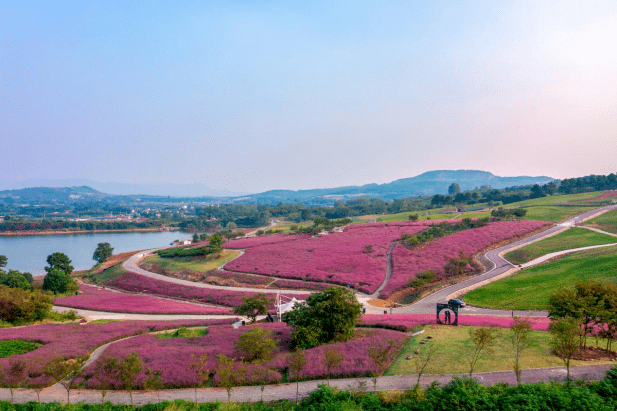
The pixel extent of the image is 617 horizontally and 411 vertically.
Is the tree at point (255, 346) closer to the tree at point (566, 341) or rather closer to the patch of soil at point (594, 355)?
the tree at point (566, 341)

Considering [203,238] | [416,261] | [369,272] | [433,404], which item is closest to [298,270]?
[369,272]

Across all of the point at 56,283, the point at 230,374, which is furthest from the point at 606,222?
the point at 56,283

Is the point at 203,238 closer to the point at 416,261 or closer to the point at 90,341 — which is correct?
the point at 416,261

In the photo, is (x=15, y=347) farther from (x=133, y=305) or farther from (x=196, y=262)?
(x=196, y=262)

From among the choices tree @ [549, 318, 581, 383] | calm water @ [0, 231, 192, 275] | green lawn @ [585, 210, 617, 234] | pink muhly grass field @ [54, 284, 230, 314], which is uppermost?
green lawn @ [585, 210, 617, 234]

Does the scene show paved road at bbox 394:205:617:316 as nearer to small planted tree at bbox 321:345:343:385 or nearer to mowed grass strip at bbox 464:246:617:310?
mowed grass strip at bbox 464:246:617:310

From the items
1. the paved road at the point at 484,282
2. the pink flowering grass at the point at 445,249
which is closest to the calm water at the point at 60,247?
the pink flowering grass at the point at 445,249

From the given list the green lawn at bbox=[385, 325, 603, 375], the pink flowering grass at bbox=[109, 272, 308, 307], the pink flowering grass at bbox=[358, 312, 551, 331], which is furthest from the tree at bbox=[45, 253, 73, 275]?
the green lawn at bbox=[385, 325, 603, 375]
